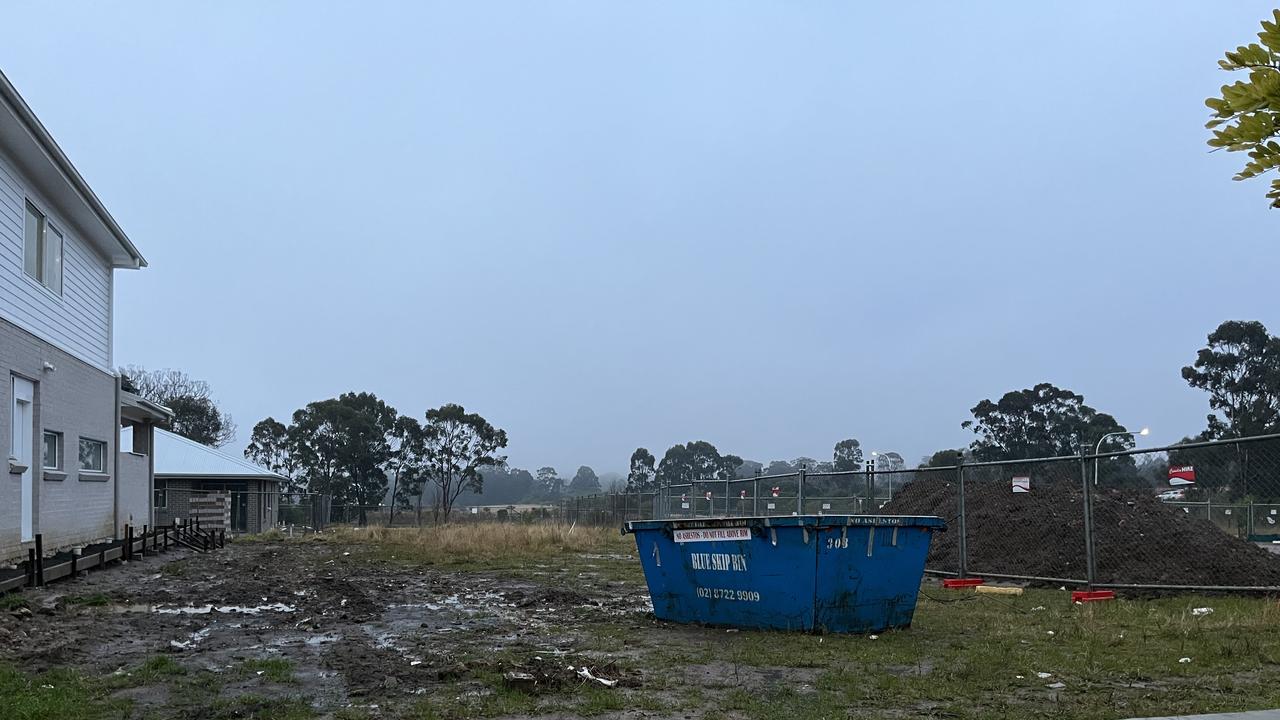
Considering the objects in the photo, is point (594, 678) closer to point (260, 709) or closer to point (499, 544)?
point (260, 709)

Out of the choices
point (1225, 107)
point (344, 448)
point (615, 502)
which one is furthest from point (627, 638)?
point (344, 448)

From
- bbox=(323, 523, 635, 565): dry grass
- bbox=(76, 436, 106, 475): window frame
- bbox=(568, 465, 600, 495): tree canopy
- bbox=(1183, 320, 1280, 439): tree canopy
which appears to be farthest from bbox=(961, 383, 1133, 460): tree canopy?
bbox=(568, 465, 600, 495): tree canopy

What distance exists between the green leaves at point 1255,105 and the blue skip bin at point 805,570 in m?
6.79

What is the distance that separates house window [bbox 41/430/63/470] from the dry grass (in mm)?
7771

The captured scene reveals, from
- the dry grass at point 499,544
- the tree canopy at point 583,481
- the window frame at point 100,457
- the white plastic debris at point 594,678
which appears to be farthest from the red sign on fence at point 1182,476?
the tree canopy at point 583,481

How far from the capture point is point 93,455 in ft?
69.5

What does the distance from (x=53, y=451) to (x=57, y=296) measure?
2855 millimetres

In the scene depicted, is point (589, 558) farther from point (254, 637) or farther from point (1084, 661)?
point (1084, 661)

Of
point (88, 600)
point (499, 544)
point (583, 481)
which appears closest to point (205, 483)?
point (499, 544)

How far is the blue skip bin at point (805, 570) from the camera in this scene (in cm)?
991

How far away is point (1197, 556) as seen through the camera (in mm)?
15156

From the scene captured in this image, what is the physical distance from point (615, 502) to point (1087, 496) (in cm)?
2599

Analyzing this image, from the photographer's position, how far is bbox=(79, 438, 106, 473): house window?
66.9 feet

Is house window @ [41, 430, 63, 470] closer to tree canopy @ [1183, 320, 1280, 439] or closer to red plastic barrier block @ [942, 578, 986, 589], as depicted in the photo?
red plastic barrier block @ [942, 578, 986, 589]
